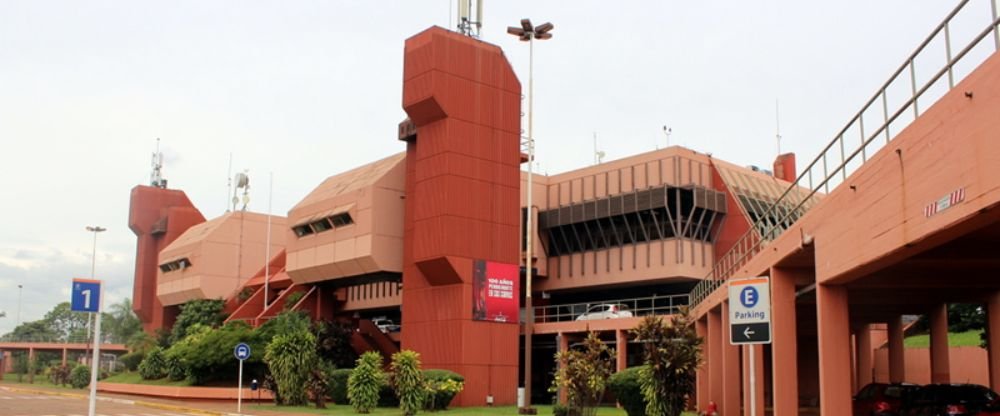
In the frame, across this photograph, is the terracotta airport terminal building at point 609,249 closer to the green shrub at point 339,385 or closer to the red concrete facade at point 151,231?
the green shrub at point 339,385

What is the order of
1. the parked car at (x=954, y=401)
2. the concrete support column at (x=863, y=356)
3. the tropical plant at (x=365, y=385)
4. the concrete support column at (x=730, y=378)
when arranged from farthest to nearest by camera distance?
the concrete support column at (x=863, y=356)
the tropical plant at (x=365, y=385)
the concrete support column at (x=730, y=378)
the parked car at (x=954, y=401)

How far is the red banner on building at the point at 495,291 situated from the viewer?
1706 inches

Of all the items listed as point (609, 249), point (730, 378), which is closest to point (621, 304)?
point (609, 249)

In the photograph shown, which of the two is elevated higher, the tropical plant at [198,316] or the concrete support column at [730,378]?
the tropical plant at [198,316]

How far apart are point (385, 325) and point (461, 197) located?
24.9m

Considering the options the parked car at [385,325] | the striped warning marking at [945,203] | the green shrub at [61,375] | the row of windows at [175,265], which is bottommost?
the green shrub at [61,375]

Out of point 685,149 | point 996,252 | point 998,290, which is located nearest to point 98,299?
point 996,252

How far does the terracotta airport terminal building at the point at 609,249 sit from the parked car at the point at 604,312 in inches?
6.5

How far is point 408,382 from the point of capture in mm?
35406

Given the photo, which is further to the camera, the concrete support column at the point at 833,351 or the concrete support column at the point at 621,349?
the concrete support column at the point at 621,349

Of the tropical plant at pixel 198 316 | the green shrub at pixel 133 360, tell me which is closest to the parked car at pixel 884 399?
the tropical plant at pixel 198 316

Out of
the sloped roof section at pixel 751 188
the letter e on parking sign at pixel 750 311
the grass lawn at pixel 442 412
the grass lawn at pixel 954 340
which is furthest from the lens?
the grass lawn at pixel 954 340

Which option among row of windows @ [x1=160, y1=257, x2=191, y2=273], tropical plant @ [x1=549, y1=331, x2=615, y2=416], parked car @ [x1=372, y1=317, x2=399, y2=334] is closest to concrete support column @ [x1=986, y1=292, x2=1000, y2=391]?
tropical plant @ [x1=549, y1=331, x2=615, y2=416]

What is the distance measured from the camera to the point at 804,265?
68.5 ft
